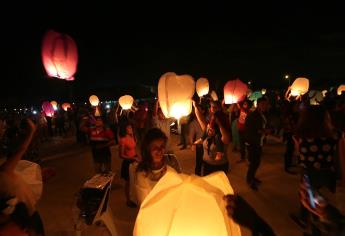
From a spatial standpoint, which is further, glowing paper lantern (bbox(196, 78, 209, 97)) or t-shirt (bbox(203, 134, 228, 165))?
glowing paper lantern (bbox(196, 78, 209, 97))

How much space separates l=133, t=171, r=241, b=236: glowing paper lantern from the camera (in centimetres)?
128

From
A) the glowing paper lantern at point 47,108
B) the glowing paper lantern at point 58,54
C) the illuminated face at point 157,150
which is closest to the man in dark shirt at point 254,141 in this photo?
the glowing paper lantern at point 58,54

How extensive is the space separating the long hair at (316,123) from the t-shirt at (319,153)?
0.28 feet

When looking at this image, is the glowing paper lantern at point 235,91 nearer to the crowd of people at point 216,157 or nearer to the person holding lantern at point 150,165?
the crowd of people at point 216,157

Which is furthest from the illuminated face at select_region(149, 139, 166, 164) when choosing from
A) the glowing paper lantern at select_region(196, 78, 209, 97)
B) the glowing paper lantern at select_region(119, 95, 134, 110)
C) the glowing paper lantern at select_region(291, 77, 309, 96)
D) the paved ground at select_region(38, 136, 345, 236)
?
the glowing paper lantern at select_region(119, 95, 134, 110)

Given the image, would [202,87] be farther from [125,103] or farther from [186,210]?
[186,210]

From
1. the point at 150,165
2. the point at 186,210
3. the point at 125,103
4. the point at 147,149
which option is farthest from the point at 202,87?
the point at 186,210

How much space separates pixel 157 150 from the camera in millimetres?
3043

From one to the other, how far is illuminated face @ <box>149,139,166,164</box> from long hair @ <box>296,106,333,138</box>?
229 cm

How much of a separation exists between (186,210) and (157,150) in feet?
5.79

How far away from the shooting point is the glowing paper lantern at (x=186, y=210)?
128 cm

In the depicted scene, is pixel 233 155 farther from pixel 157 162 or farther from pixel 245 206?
pixel 245 206

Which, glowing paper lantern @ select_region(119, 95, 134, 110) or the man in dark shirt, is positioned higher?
glowing paper lantern @ select_region(119, 95, 134, 110)

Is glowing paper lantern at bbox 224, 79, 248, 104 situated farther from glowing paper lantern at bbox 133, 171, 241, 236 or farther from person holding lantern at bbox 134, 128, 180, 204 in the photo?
glowing paper lantern at bbox 133, 171, 241, 236
